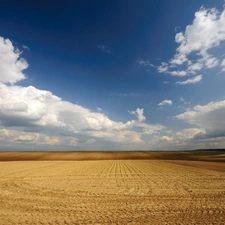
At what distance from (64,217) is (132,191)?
21.7ft

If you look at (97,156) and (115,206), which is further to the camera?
(97,156)

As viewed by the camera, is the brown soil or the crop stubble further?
the brown soil

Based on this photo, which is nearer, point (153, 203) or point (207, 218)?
point (207, 218)

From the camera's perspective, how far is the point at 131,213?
383 inches

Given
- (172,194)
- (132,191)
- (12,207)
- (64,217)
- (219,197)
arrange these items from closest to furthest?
1. (64,217)
2. (12,207)
3. (219,197)
4. (172,194)
5. (132,191)

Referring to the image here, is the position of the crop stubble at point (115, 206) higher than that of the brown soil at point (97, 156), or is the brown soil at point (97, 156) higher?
the crop stubble at point (115, 206)

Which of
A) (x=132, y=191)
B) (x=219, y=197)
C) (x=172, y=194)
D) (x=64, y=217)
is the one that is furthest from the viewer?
(x=132, y=191)

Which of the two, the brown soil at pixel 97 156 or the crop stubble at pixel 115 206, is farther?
the brown soil at pixel 97 156

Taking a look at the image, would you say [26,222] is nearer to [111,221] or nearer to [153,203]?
[111,221]

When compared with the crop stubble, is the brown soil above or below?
below

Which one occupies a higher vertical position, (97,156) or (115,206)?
(115,206)

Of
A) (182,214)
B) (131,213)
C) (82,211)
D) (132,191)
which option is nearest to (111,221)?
(131,213)

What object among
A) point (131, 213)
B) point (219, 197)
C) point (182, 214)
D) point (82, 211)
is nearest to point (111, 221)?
point (131, 213)

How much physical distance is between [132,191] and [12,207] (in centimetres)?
774
